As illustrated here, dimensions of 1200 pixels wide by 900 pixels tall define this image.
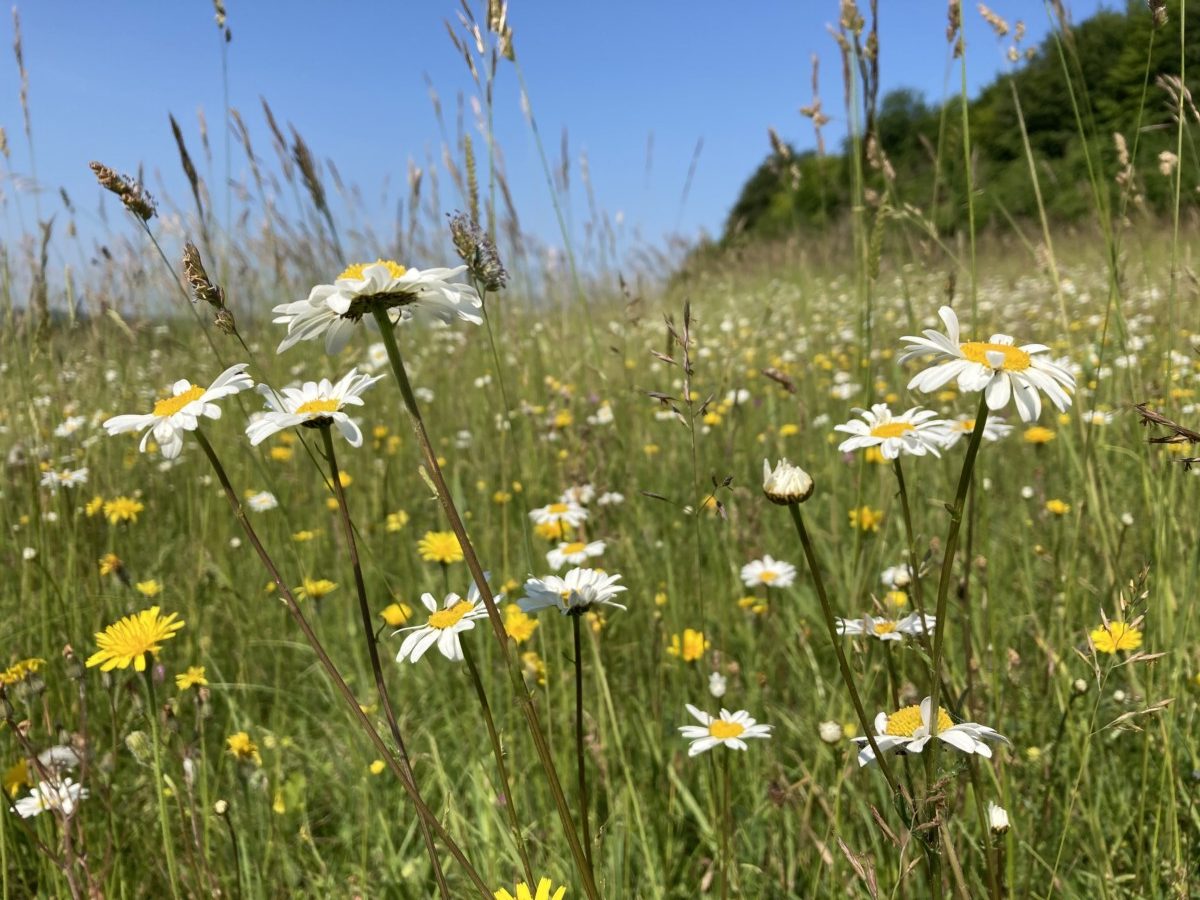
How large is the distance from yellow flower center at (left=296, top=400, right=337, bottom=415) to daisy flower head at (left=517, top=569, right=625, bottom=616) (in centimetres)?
26

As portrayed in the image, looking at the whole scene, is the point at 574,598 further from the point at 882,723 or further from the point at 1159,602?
the point at 1159,602

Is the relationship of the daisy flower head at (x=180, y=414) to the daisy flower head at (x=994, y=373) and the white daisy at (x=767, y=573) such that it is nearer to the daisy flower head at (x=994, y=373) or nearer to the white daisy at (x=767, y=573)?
the daisy flower head at (x=994, y=373)

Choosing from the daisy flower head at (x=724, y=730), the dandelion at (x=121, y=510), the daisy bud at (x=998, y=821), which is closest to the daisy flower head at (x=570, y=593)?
the daisy flower head at (x=724, y=730)

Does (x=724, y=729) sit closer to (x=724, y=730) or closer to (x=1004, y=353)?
(x=724, y=730)

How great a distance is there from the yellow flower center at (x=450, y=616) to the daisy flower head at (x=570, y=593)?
7 centimetres

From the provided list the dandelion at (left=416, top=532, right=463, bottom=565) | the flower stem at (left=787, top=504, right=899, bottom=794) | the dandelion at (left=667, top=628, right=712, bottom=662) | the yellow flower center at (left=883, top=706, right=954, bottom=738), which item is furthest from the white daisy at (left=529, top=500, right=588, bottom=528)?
the flower stem at (left=787, top=504, right=899, bottom=794)

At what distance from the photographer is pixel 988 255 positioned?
370 inches

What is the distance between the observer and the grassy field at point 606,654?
94 centimetres

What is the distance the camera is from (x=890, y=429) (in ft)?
2.59

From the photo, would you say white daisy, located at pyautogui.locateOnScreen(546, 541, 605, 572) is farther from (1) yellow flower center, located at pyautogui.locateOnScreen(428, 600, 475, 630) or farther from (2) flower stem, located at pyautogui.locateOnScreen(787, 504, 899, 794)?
(2) flower stem, located at pyautogui.locateOnScreen(787, 504, 899, 794)

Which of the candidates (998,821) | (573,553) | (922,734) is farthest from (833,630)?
(573,553)

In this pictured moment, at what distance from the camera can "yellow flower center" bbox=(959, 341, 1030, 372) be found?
2.21ft

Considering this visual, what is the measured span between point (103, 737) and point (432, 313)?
4.61 feet

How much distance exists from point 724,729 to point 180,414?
0.75 metres
